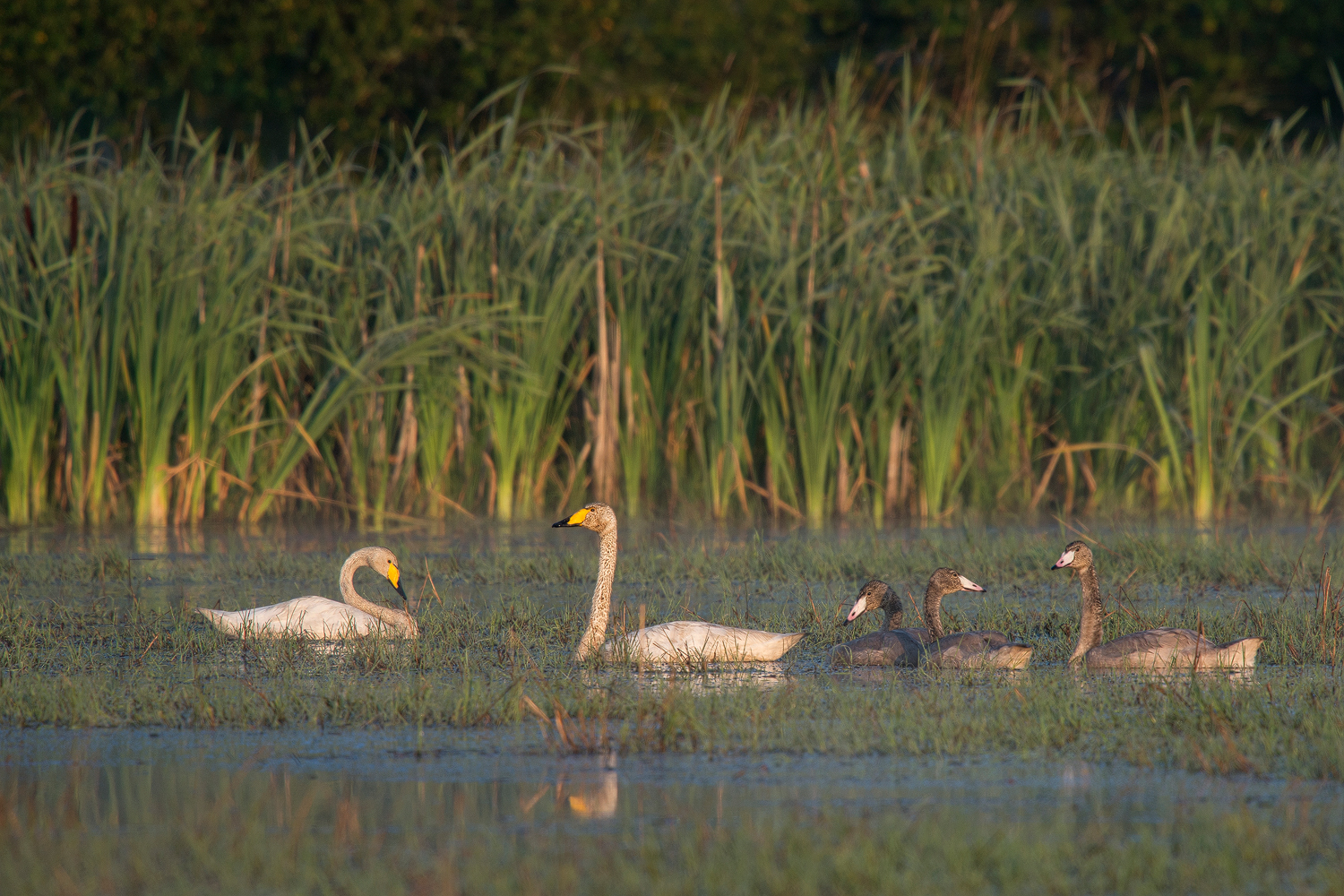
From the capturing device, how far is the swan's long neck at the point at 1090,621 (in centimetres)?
589

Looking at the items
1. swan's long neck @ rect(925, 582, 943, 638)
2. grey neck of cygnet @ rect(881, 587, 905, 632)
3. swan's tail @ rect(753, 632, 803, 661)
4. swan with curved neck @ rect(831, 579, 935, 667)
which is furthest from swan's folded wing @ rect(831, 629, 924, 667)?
grey neck of cygnet @ rect(881, 587, 905, 632)

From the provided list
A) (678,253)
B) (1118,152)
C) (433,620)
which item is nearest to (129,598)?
(433,620)

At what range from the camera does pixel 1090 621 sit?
19.4 ft

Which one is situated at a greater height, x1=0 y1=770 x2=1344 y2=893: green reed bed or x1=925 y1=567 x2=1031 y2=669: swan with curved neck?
x1=925 y1=567 x2=1031 y2=669: swan with curved neck

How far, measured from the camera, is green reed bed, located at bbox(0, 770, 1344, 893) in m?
3.50

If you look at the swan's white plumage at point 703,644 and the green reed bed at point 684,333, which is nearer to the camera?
the swan's white plumage at point 703,644

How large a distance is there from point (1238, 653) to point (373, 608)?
10.6ft

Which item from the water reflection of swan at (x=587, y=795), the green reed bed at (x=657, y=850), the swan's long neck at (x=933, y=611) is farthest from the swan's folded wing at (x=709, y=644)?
the green reed bed at (x=657, y=850)

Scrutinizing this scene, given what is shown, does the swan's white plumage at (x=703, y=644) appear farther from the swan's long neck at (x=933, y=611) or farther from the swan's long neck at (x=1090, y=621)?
the swan's long neck at (x=1090, y=621)

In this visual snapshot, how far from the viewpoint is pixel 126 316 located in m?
9.71

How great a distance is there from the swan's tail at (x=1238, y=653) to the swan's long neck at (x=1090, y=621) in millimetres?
Answer: 439

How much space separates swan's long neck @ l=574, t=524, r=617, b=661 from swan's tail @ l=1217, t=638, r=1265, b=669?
2.13 m

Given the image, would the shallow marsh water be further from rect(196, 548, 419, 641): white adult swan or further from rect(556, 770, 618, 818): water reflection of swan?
rect(196, 548, 419, 641): white adult swan

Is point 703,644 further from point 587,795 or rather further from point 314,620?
point 587,795
